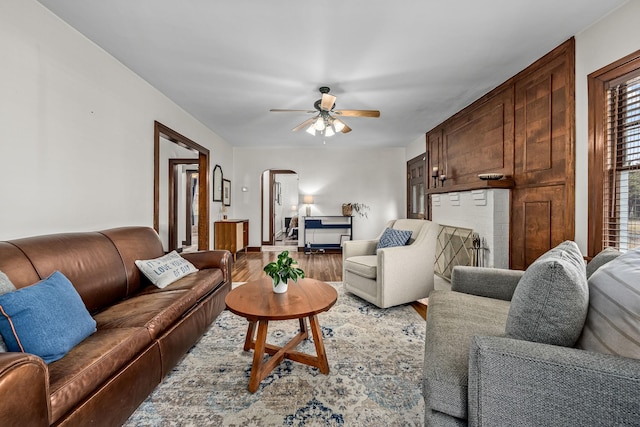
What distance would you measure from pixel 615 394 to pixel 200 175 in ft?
16.8

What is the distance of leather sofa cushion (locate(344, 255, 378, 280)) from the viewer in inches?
112

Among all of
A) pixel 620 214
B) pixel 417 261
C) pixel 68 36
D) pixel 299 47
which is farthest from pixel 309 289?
pixel 68 36

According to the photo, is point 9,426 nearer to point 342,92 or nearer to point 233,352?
point 233,352

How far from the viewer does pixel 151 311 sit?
1.70 meters

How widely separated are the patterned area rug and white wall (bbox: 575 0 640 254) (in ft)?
5.50

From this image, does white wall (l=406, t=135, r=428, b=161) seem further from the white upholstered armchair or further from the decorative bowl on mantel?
the white upholstered armchair

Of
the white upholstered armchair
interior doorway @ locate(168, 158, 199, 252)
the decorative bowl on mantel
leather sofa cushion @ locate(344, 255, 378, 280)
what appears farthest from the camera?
interior doorway @ locate(168, 158, 199, 252)

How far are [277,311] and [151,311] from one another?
79cm

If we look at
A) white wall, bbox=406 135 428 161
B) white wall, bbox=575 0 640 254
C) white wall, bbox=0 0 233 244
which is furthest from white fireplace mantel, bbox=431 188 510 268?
white wall, bbox=0 0 233 244

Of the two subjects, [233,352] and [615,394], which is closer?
[615,394]

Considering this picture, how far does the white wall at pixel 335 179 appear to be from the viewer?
636 centimetres

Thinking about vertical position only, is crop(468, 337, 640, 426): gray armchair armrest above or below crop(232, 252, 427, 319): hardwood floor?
above

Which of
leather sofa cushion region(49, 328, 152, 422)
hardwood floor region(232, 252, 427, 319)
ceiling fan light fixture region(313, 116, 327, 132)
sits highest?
ceiling fan light fixture region(313, 116, 327, 132)

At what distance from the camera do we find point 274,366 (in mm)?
1780
